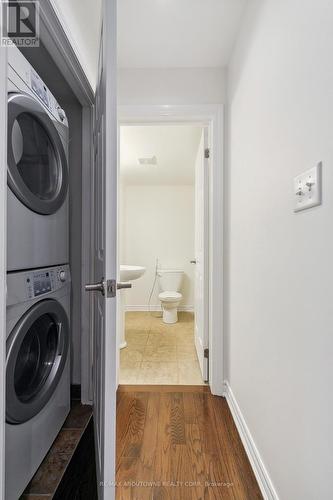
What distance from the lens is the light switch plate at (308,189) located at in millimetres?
772

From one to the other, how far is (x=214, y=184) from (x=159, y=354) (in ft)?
5.66

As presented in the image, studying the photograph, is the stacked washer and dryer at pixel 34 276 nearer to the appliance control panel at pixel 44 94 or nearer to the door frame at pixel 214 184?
the appliance control panel at pixel 44 94

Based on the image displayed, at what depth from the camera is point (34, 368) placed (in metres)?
1.23

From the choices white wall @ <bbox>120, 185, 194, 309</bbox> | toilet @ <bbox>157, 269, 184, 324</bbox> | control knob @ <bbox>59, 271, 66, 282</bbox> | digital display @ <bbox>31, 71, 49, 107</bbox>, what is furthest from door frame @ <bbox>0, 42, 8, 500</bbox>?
white wall @ <bbox>120, 185, 194, 309</bbox>

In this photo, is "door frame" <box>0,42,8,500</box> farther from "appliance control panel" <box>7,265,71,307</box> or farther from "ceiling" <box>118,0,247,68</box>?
"ceiling" <box>118,0,247,68</box>

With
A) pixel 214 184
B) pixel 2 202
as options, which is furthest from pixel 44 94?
pixel 214 184

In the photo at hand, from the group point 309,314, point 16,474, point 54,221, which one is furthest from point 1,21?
point 16,474

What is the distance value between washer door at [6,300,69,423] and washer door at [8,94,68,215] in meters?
0.47

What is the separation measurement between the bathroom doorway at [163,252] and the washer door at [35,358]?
3.13ft

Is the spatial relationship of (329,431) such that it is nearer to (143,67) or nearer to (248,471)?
(248,471)

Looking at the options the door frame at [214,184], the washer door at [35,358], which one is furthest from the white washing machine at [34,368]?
the door frame at [214,184]

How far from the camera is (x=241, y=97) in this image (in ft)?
5.17

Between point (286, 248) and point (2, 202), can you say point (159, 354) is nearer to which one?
point (286, 248)

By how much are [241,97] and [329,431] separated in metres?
1.63
